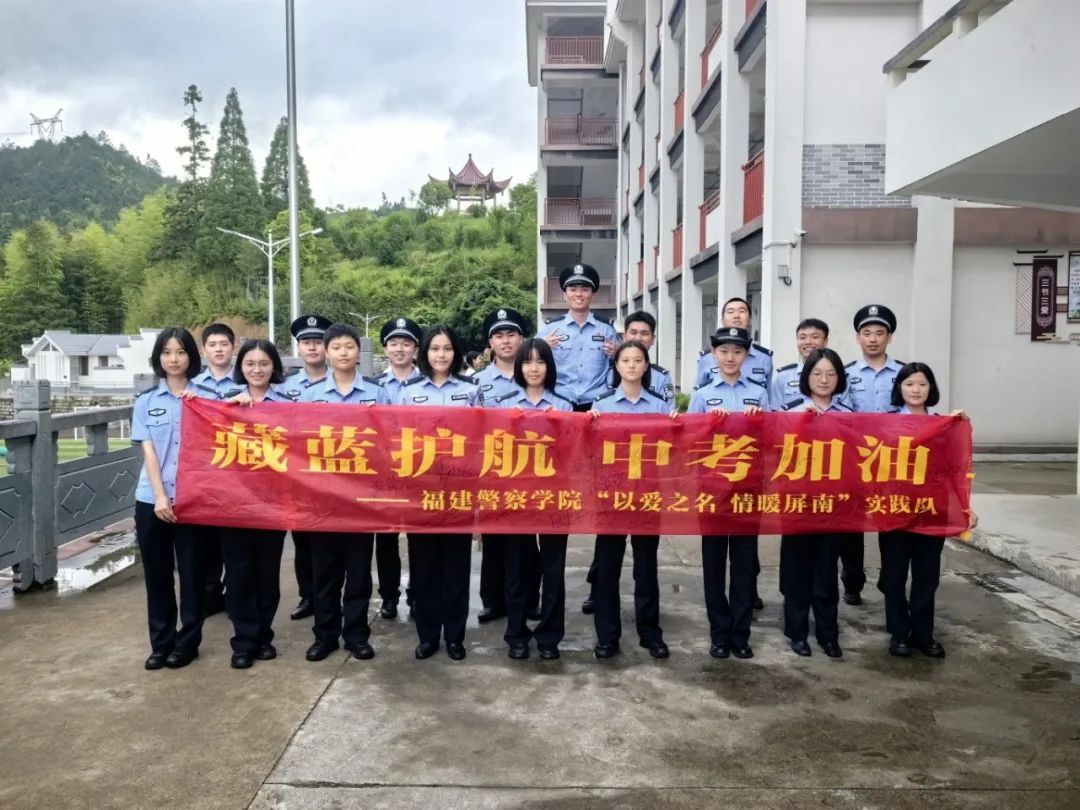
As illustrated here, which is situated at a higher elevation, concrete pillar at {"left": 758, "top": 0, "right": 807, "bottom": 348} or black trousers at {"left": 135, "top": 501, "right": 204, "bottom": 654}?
concrete pillar at {"left": 758, "top": 0, "right": 807, "bottom": 348}

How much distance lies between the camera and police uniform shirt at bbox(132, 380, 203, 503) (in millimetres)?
3850

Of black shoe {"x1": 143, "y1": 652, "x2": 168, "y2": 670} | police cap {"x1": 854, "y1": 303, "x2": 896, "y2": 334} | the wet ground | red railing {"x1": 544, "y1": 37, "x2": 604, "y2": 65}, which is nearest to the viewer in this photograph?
the wet ground

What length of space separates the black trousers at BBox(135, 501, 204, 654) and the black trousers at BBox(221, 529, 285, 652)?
130mm

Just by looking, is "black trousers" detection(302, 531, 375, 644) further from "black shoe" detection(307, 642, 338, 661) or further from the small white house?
the small white house

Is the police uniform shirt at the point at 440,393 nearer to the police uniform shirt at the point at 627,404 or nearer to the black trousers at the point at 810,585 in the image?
the police uniform shirt at the point at 627,404

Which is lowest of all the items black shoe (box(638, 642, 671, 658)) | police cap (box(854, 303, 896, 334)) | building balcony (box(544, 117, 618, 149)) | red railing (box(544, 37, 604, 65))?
black shoe (box(638, 642, 671, 658))

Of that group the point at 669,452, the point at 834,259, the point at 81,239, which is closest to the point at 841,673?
the point at 669,452

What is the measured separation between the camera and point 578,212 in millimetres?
27781

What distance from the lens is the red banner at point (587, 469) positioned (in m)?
3.96

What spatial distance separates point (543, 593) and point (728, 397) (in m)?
1.26

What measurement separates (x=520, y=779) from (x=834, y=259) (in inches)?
307

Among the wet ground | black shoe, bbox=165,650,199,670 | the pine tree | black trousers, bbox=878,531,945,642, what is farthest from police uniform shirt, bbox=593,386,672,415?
the pine tree

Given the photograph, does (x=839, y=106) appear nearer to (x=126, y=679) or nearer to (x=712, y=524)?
(x=712, y=524)

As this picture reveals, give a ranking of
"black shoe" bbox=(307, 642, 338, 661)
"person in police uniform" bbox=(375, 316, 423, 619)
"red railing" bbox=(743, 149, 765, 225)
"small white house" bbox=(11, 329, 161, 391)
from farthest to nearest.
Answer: "small white house" bbox=(11, 329, 161, 391) < "red railing" bbox=(743, 149, 765, 225) < "person in police uniform" bbox=(375, 316, 423, 619) < "black shoe" bbox=(307, 642, 338, 661)
